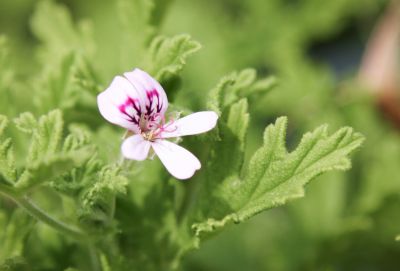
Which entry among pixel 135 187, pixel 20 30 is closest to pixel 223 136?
pixel 135 187

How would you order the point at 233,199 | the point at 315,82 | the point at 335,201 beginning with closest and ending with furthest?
the point at 233,199
the point at 335,201
the point at 315,82

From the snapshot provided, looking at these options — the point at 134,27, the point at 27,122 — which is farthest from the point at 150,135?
the point at 134,27

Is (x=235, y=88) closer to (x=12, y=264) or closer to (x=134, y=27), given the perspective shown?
(x=134, y=27)

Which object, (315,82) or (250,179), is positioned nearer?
(250,179)

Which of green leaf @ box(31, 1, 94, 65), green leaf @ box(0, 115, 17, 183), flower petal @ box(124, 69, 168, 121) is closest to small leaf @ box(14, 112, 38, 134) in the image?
green leaf @ box(0, 115, 17, 183)

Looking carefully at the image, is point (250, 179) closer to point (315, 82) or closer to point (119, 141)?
point (119, 141)

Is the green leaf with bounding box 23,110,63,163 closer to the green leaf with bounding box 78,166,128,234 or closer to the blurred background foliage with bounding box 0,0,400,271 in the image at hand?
the green leaf with bounding box 78,166,128,234
